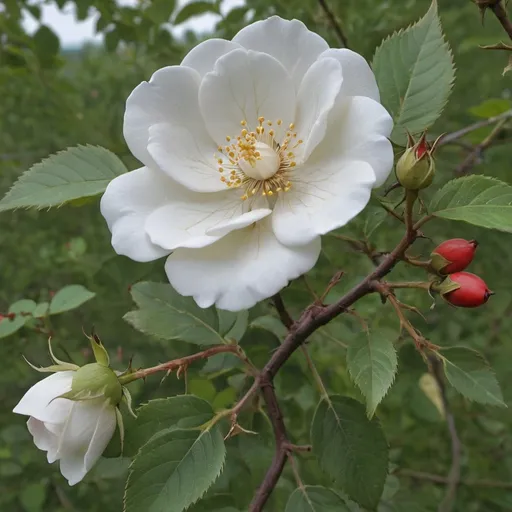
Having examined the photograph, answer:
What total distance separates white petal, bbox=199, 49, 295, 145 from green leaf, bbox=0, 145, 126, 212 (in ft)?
0.57

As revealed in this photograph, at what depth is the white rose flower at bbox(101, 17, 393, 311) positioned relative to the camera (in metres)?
0.72

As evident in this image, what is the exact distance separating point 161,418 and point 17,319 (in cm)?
49

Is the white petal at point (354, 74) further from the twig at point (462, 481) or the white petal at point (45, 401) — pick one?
the twig at point (462, 481)

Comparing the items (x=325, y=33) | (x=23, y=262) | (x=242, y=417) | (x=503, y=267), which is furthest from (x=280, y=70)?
(x=23, y=262)

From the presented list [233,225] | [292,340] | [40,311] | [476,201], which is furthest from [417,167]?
[40,311]

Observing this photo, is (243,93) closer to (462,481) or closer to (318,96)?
(318,96)

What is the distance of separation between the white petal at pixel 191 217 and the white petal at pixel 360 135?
172 millimetres

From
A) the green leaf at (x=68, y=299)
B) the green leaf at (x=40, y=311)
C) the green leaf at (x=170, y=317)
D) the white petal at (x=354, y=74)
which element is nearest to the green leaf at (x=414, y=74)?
the white petal at (x=354, y=74)

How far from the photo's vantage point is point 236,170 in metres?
0.93

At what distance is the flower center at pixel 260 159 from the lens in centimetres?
90

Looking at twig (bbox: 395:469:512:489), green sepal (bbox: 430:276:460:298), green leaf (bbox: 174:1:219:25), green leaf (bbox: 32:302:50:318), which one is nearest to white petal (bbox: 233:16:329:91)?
green sepal (bbox: 430:276:460:298)

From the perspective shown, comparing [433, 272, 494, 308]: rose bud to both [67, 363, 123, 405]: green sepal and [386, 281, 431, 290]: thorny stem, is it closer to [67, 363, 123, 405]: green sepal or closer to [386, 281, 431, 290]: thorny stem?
[386, 281, 431, 290]: thorny stem

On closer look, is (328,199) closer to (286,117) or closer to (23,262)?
(286,117)

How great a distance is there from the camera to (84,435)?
74 centimetres
